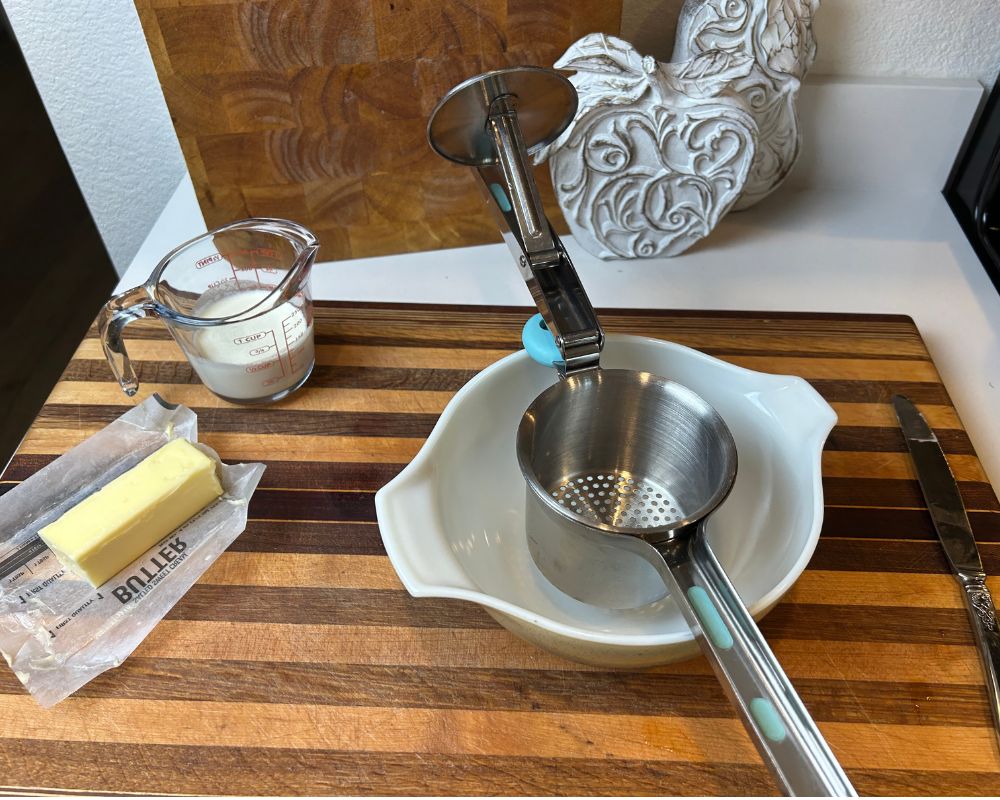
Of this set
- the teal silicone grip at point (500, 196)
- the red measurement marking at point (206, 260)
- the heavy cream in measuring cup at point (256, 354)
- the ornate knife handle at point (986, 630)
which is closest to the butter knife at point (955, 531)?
the ornate knife handle at point (986, 630)

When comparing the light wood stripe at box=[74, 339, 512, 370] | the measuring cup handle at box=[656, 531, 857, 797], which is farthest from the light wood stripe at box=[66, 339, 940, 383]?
the measuring cup handle at box=[656, 531, 857, 797]

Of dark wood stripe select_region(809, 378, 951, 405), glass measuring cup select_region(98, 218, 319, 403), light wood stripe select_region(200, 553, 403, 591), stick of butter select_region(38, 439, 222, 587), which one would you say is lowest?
dark wood stripe select_region(809, 378, 951, 405)

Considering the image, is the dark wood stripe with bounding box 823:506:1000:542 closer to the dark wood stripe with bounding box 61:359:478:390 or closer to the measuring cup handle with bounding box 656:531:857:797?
the measuring cup handle with bounding box 656:531:857:797

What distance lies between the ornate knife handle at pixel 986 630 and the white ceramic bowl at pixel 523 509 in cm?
13

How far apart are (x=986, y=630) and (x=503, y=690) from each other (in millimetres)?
328

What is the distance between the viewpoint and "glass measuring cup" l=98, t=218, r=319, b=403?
2.16 ft

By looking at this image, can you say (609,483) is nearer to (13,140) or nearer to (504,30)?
(504,30)

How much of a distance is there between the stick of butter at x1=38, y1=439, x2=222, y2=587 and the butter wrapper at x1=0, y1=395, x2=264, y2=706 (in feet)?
0.04

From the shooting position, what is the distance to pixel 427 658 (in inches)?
20.8

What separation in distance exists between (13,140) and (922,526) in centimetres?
166

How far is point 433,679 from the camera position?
519mm

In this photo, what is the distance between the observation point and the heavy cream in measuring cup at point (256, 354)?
672mm

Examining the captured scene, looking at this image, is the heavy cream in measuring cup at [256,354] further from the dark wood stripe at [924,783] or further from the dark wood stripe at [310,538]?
the dark wood stripe at [924,783]

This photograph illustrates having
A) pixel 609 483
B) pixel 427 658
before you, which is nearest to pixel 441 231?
pixel 609 483
